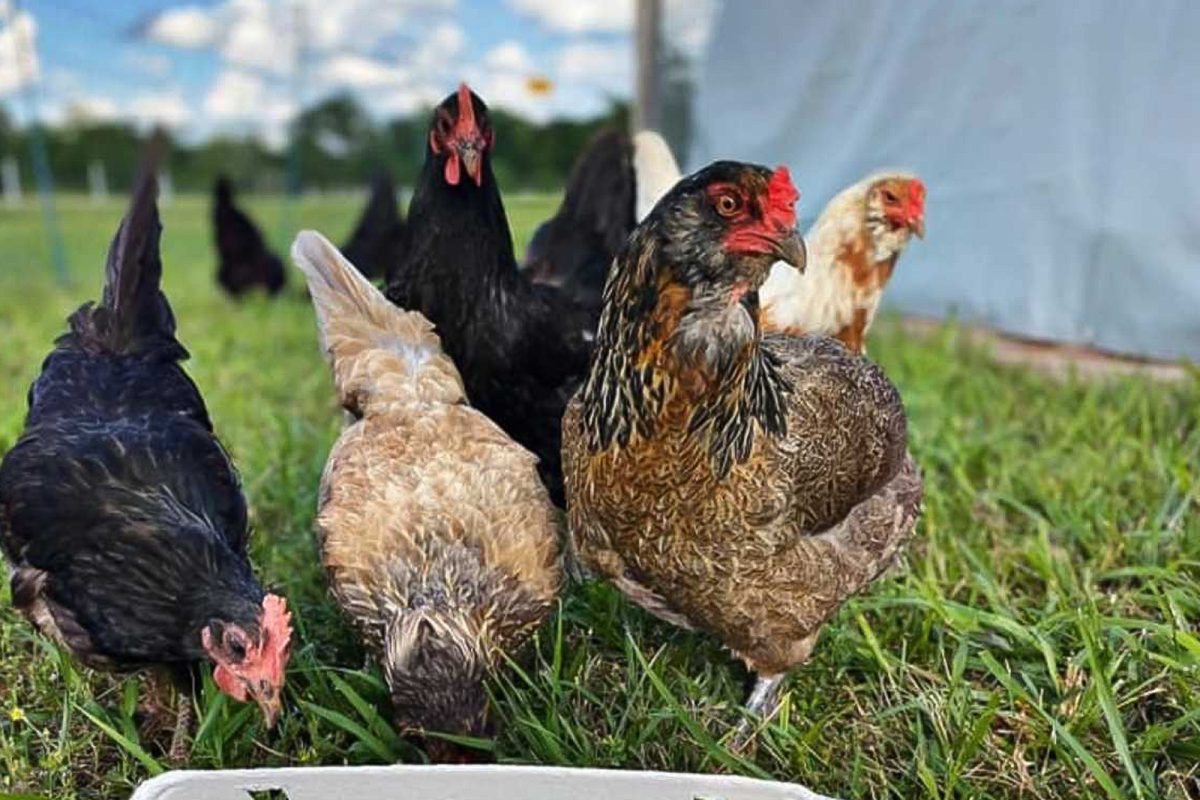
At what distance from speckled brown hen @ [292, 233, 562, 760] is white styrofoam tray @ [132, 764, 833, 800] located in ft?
0.67

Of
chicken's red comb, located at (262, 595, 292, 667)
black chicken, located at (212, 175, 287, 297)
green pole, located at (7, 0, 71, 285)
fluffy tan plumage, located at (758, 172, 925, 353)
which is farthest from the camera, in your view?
green pole, located at (7, 0, 71, 285)

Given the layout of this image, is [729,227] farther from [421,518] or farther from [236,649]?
[236,649]

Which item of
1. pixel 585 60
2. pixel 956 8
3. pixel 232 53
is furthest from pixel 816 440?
pixel 232 53

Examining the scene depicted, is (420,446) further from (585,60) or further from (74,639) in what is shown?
(585,60)

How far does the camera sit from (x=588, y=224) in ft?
10.2

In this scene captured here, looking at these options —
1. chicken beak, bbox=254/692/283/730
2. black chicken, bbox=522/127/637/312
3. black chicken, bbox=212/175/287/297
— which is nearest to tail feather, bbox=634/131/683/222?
black chicken, bbox=522/127/637/312

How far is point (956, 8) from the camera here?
4.18m

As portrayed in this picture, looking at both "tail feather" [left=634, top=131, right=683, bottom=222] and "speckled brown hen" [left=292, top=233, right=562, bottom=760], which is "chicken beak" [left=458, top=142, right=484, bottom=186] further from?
"tail feather" [left=634, top=131, right=683, bottom=222]

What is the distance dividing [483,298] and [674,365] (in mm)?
867

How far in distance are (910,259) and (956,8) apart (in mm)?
1130

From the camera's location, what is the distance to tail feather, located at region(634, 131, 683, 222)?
2697mm

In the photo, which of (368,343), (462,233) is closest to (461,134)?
(462,233)

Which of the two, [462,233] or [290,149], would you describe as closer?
[462,233]

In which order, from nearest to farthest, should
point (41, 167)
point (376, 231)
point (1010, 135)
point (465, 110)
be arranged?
point (465, 110) < point (1010, 135) < point (376, 231) < point (41, 167)
